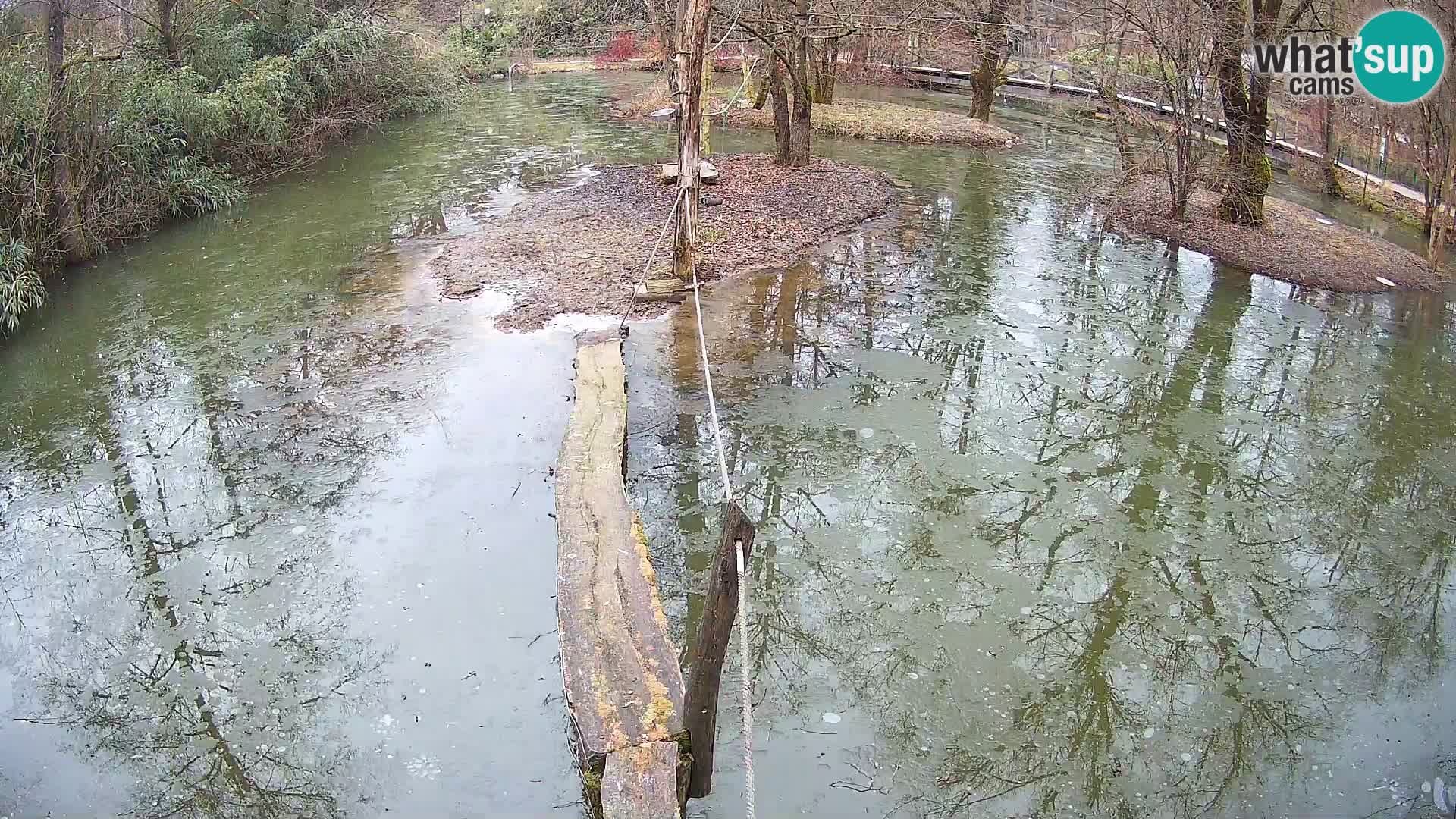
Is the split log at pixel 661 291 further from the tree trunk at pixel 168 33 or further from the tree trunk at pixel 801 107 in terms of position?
the tree trunk at pixel 168 33

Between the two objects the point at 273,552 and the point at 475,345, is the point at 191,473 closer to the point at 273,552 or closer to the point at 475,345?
the point at 273,552

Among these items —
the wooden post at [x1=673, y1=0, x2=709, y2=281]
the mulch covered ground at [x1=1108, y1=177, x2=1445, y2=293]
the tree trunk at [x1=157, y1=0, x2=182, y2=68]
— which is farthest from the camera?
the tree trunk at [x1=157, y1=0, x2=182, y2=68]

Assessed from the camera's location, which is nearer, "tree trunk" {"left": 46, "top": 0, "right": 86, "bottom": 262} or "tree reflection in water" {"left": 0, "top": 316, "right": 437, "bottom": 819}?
"tree reflection in water" {"left": 0, "top": 316, "right": 437, "bottom": 819}

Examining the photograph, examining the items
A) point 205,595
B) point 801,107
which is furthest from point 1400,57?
point 205,595

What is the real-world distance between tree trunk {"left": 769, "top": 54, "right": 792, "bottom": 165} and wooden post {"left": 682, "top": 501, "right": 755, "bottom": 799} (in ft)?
40.9

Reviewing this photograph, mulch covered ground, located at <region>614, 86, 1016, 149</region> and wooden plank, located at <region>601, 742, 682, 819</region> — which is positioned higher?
mulch covered ground, located at <region>614, 86, 1016, 149</region>

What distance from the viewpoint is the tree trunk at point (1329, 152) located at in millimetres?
15836

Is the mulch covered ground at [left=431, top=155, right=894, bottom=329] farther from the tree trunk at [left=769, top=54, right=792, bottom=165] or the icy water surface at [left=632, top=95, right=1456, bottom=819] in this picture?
the icy water surface at [left=632, top=95, right=1456, bottom=819]

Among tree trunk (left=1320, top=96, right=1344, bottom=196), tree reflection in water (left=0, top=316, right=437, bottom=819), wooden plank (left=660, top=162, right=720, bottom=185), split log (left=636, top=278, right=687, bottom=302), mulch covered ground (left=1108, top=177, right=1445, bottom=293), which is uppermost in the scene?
tree trunk (left=1320, top=96, right=1344, bottom=196)

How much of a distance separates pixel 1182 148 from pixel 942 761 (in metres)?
11.2

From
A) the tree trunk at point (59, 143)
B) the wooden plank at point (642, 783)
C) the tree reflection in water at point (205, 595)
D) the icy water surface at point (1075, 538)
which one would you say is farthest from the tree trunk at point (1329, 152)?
the tree trunk at point (59, 143)

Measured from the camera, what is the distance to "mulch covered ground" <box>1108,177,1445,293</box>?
1169 centimetres

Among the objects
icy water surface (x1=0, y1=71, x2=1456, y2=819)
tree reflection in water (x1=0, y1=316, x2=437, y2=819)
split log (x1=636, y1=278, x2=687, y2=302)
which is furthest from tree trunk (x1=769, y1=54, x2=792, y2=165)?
tree reflection in water (x1=0, y1=316, x2=437, y2=819)

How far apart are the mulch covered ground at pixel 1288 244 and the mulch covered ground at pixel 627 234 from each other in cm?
380
